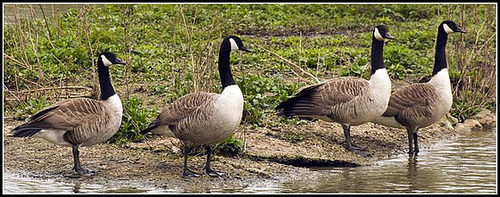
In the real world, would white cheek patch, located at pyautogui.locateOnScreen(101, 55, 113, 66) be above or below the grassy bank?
above

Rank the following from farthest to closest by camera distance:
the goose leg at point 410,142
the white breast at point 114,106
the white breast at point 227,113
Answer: the goose leg at point 410,142
the white breast at point 114,106
the white breast at point 227,113

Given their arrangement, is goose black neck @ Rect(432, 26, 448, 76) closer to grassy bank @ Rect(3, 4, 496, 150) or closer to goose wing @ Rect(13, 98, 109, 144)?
grassy bank @ Rect(3, 4, 496, 150)

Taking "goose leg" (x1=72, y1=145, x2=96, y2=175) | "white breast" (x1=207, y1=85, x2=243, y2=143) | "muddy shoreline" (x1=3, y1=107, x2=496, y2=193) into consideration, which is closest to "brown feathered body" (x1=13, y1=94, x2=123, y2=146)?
"goose leg" (x1=72, y1=145, x2=96, y2=175)

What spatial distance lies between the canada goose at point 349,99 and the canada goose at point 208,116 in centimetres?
194

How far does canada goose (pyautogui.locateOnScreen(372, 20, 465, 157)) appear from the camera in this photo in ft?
34.9

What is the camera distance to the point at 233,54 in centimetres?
1422

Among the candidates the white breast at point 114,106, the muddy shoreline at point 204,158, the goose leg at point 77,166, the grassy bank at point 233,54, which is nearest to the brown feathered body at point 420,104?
the muddy shoreline at point 204,158

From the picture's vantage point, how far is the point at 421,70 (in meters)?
14.3

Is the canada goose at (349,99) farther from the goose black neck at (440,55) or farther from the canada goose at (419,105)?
the goose black neck at (440,55)

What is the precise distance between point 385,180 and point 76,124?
3.74m

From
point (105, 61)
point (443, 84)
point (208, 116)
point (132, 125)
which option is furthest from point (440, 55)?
point (105, 61)

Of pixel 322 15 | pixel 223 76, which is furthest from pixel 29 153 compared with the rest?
pixel 322 15

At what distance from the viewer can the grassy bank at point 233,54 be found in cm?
1101

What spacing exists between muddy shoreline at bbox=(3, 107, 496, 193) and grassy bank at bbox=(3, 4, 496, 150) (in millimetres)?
342
